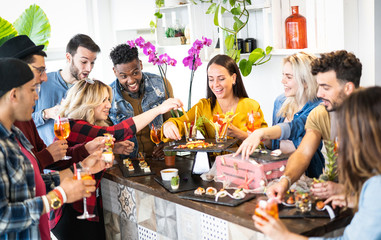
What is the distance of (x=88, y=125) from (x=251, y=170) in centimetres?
126

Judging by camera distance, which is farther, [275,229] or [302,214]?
[302,214]

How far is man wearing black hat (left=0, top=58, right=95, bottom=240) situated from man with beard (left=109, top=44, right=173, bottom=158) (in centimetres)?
150

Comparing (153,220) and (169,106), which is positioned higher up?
(169,106)

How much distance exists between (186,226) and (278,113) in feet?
3.99

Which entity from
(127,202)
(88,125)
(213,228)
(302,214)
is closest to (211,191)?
(213,228)

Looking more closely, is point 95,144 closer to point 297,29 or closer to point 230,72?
point 230,72

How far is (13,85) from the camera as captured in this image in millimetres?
1992

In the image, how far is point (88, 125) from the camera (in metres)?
3.22

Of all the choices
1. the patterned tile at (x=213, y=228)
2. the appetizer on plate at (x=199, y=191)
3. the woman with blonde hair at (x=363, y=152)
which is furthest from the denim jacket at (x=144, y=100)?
the woman with blonde hair at (x=363, y=152)

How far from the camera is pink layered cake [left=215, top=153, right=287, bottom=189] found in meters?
2.55

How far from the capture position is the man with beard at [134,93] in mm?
3645

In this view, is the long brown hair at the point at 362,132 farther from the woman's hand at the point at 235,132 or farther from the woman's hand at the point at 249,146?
the woman's hand at the point at 235,132

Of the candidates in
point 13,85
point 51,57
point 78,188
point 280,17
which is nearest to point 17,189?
point 78,188

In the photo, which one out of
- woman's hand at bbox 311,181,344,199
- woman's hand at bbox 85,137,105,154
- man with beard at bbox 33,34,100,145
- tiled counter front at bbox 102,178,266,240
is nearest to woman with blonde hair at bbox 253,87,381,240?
woman's hand at bbox 311,181,344,199
